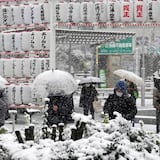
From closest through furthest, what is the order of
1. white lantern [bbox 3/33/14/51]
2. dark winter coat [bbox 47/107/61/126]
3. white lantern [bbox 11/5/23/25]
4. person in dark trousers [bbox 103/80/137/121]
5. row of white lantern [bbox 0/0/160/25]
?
person in dark trousers [bbox 103/80/137/121]
dark winter coat [bbox 47/107/61/126]
row of white lantern [bbox 0/0/160/25]
white lantern [bbox 11/5/23/25]
white lantern [bbox 3/33/14/51]

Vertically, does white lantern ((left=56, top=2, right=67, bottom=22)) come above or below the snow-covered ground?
above

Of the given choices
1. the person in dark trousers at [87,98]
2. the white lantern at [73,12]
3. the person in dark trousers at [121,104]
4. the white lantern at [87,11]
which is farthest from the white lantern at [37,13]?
the person in dark trousers at [121,104]

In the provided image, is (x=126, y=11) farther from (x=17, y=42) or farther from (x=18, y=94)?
(x=18, y=94)

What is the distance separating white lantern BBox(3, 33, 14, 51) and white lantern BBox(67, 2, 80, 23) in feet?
6.87

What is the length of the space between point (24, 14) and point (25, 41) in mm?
862

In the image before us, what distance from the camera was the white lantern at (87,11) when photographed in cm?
1573

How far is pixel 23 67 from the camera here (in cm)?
1634

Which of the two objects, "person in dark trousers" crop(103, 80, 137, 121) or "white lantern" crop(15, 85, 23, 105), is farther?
"white lantern" crop(15, 85, 23, 105)

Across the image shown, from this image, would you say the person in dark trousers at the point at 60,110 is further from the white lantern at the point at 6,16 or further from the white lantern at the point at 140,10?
the white lantern at the point at 6,16

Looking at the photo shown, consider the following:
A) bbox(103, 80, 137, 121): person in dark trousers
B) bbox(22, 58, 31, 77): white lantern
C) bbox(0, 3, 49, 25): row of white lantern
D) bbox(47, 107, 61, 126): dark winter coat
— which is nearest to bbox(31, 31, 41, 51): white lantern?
bbox(0, 3, 49, 25): row of white lantern

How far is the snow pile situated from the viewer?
169 inches

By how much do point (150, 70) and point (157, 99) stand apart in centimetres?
2615

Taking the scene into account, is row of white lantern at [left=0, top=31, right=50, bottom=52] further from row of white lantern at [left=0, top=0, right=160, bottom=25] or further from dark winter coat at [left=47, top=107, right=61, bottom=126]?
dark winter coat at [left=47, top=107, right=61, bottom=126]

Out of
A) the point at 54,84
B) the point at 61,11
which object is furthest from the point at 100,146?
the point at 61,11
